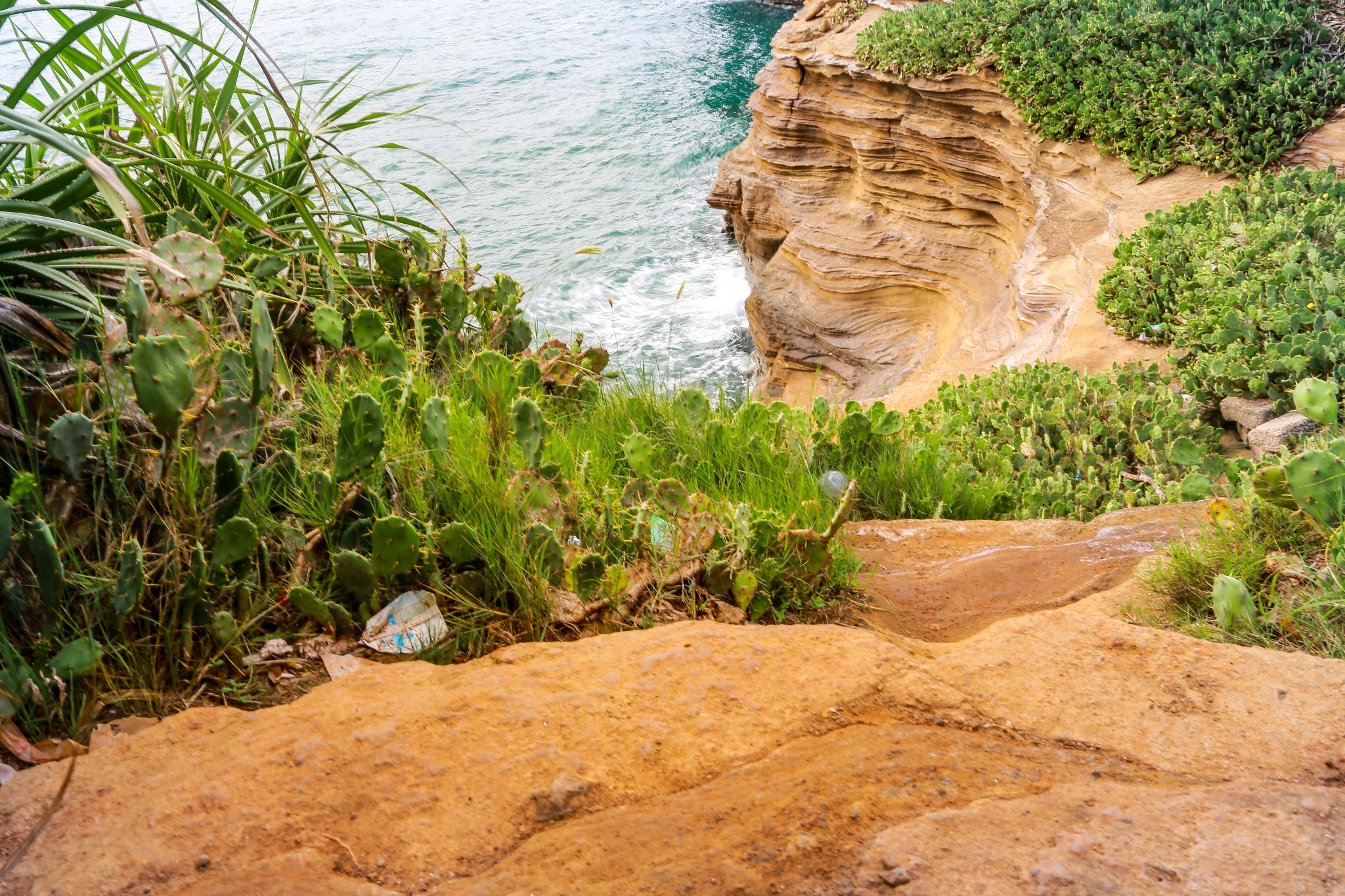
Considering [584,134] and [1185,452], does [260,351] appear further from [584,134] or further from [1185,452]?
[584,134]

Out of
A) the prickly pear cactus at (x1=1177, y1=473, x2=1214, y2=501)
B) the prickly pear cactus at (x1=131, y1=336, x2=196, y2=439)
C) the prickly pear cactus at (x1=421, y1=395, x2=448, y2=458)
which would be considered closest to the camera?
the prickly pear cactus at (x1=131, y1=336, x2=196, y2=439)

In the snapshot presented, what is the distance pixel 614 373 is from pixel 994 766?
10.1ft

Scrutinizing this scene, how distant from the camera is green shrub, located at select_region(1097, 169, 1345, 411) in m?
4.95

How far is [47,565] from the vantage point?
1.96 meters

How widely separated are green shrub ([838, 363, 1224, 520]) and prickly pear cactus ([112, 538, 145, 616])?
2.78 metres

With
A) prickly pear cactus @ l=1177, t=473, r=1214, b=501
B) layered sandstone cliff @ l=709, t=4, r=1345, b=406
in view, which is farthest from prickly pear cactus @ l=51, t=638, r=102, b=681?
layered sandstone cliff @ l=709, t=4, r=1345, b=406

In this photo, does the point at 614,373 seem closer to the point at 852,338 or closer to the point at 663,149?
the point at 852,338

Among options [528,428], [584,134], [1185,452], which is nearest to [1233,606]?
[528,428]

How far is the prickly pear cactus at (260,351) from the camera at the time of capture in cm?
241

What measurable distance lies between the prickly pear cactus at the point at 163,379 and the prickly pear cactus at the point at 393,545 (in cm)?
53

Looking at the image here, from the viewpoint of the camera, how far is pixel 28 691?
2002mm

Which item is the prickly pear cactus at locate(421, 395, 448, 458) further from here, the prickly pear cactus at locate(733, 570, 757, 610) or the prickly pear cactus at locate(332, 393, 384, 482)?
the prickly pear cactus at locate(733, 570, 757, 610)

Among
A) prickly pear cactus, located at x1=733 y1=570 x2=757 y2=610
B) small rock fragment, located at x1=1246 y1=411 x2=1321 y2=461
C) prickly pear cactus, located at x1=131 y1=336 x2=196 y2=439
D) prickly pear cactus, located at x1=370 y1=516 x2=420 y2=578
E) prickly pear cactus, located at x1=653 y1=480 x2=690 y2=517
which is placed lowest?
small rock fragment, located at x1=1246 y1=411 x2=1321 y2=461

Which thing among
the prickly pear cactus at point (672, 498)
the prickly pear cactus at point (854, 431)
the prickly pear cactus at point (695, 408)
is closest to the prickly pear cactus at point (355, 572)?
the prickly pear cactus at point (672, 498)
